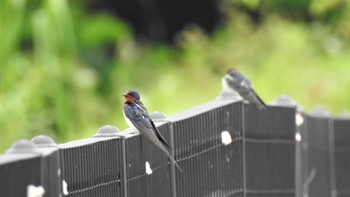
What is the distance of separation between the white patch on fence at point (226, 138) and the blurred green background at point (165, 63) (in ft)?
23.1

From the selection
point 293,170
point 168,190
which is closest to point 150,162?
point 168,190

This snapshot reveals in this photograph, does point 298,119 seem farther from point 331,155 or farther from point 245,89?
point 331,155

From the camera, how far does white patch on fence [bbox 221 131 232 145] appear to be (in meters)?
11.0

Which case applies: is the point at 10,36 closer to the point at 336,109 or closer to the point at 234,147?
the point at 234,147

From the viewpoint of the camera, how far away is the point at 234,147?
37.6 ft

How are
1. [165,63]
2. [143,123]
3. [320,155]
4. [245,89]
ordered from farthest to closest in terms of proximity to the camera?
[165,63]
[320,155]
[245,89]
[143,123]

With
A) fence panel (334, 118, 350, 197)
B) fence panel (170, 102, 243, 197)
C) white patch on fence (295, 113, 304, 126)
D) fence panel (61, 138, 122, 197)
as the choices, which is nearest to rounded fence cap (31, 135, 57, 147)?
fence panel (61, 138, 122, 197)

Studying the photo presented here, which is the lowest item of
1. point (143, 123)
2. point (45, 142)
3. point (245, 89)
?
point (45, 142)

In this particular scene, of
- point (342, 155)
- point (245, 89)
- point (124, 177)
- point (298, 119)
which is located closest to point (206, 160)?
point (124, 177)

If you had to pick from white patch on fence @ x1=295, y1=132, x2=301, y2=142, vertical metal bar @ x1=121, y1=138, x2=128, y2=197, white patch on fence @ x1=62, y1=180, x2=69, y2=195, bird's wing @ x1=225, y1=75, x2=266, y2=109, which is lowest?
white patch on fence @ x1=62, y1=180, x2=69, y2=195

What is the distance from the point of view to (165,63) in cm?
2777

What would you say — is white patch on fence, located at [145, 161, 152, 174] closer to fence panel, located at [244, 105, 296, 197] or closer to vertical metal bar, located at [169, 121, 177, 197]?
vertical metal bar, located at [169, 121, 177, 197]

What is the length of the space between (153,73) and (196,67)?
2.18 meters

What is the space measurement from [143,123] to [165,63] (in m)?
18.3
